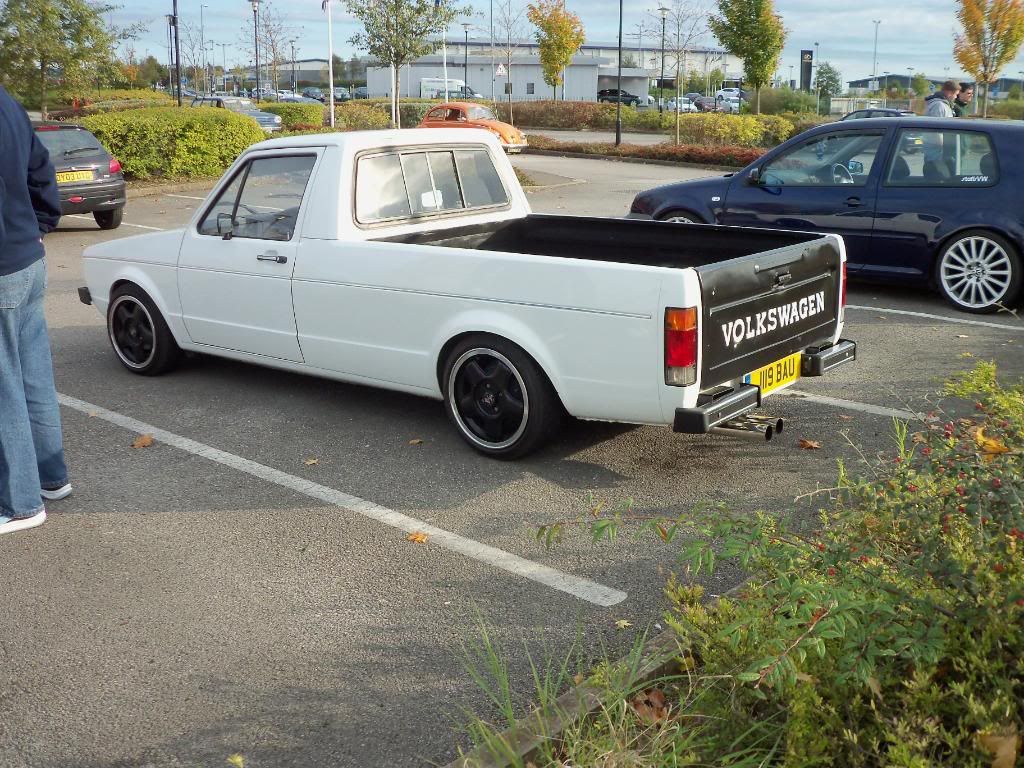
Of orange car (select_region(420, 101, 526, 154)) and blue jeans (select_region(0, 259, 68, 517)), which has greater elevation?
orange car (select_region(420, 101, 526, 154))

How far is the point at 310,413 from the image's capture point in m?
6.72

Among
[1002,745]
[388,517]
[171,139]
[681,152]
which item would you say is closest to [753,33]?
[681,152]

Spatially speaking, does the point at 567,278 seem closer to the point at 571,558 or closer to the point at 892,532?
the point at 571,558

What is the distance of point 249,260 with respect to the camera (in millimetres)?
6586

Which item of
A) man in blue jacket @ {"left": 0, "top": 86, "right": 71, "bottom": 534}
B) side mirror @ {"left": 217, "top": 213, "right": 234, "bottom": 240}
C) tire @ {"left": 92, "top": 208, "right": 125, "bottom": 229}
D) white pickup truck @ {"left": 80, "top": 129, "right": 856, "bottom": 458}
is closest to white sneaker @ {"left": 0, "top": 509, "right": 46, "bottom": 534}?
man in blue jacket @ {"left": 0, "top": 86, "right": 71, "bottom": 534}

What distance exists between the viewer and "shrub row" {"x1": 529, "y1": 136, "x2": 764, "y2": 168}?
28422mm

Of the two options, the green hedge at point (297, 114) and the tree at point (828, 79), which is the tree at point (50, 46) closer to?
the green hedge at point (297, 114)

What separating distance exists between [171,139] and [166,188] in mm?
1396

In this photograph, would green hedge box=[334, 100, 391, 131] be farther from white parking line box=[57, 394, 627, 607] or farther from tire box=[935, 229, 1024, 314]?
white parking line box=[57, 394, 627, 607]

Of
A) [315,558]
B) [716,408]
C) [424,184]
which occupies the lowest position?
[315,558]

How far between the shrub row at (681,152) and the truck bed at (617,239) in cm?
2033

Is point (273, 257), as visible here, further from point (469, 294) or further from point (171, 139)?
point (171, 139)

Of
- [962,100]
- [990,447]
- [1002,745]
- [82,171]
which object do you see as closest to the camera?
[1002,745]

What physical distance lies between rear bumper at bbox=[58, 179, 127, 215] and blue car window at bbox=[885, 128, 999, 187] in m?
11.1
